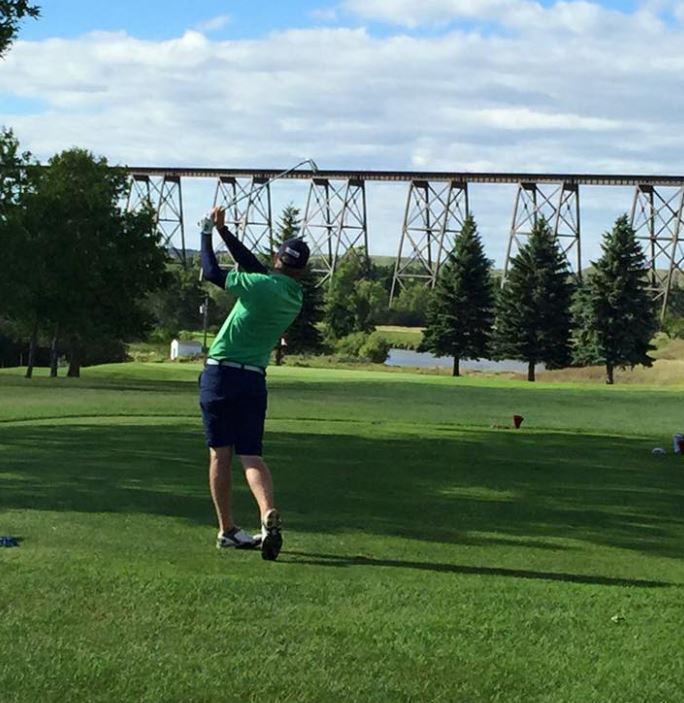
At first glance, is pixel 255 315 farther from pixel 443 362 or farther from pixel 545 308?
pixel 443 362

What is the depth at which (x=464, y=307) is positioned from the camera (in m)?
83.4

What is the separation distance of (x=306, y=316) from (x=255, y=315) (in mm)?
77411

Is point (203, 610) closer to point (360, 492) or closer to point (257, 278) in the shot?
point (257, 278)

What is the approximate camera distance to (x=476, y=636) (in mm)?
6008

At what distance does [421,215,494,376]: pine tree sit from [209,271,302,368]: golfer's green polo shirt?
243ft

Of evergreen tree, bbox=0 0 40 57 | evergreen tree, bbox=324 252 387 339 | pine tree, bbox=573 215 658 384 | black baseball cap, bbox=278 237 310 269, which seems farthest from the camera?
evergreen tree, bbox=324 252 387 339

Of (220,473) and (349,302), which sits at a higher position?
(349,302)

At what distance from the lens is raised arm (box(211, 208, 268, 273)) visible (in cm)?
862

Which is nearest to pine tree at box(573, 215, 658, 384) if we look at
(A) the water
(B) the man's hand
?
(A) the water

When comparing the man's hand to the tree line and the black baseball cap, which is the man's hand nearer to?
the black baseball cap

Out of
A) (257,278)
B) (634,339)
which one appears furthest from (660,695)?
(634,339)

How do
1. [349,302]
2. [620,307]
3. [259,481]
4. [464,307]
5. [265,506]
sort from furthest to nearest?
[349,302] → [464,307] → [620,307] → [259,481] → [265,506]

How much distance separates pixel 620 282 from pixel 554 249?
490 centimetres

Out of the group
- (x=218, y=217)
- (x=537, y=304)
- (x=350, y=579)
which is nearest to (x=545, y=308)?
(x=537, y=304)
